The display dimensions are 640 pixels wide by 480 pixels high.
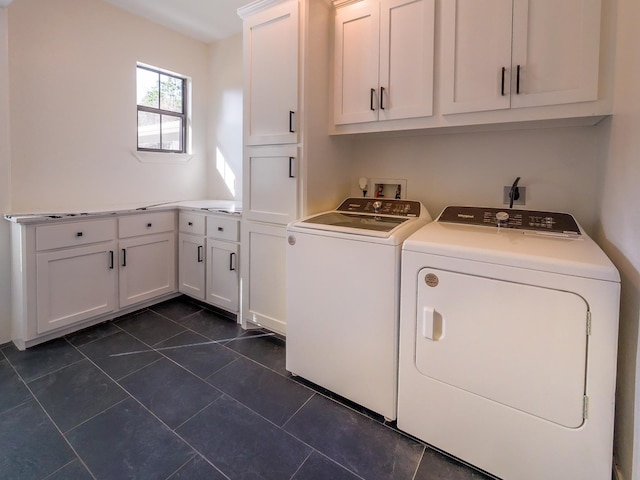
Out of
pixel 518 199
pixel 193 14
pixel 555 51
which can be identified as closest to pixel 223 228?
pixel 193 14

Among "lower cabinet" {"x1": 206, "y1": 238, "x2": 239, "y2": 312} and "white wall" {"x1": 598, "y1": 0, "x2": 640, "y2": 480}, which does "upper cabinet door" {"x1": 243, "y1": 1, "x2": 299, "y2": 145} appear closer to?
"lower cabinet" {"x1": 206, "y1": 238, "x2": 239, "y2": 312}

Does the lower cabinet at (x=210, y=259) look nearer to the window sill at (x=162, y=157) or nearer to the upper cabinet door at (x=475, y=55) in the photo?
the window sill at (x=162, y=157)

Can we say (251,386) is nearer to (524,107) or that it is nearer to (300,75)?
(300,75)

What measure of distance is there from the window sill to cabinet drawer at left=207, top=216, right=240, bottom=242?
1.00 m

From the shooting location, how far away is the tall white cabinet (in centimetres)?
200

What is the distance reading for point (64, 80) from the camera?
2562 millimetres

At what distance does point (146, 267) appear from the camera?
2812 mm

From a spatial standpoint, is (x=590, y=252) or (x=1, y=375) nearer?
(x=590, y=252)

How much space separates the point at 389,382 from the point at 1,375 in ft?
7.16

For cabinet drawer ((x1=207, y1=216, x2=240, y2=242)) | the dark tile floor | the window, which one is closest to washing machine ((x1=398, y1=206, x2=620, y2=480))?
the dark tile floor

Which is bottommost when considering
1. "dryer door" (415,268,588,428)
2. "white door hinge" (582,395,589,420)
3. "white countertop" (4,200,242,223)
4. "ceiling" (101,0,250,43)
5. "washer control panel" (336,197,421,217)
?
"white door hinge" (582,395,589,420)

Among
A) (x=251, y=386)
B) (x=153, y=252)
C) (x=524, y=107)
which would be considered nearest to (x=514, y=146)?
(x=524, y=107)

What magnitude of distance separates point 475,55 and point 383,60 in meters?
0.49

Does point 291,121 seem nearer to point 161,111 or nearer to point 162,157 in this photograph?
point 162,157
